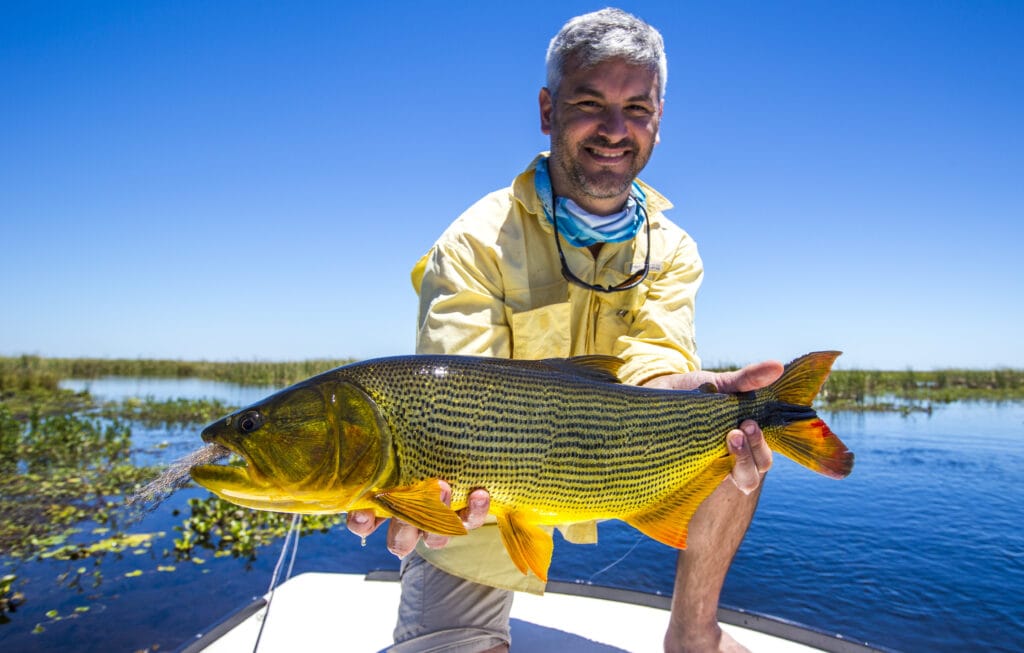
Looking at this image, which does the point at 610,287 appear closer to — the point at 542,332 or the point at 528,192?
the point at 542,332

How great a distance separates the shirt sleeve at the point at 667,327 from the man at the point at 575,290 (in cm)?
1

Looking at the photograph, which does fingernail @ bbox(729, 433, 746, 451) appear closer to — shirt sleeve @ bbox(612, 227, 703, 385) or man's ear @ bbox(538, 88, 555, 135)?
shirt sleeve @ bbox(612, 227, 703, 385)

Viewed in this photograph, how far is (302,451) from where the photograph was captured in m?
2.35

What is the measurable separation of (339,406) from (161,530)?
824cm

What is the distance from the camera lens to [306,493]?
2.35 meters

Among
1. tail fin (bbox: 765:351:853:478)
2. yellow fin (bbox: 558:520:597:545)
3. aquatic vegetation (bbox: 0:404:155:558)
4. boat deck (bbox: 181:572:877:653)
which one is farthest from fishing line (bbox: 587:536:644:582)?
aquatic vegetation (bbox: 0:404:155:558)

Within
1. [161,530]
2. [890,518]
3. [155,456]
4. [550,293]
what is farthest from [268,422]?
[155,456]

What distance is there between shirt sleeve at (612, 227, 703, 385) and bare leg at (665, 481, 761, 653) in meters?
0.77

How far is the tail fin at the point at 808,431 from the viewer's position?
2850 millimetres

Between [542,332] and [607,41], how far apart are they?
1720mm

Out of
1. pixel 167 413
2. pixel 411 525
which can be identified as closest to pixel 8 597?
pixel 411 525

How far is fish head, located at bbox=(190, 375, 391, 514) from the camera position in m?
2.33

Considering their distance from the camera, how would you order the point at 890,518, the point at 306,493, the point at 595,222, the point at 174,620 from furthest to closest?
the point at 890,518, the point at 174,620, the point at 595,222, the point at 306,493

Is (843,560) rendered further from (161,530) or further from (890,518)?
(161,530)
